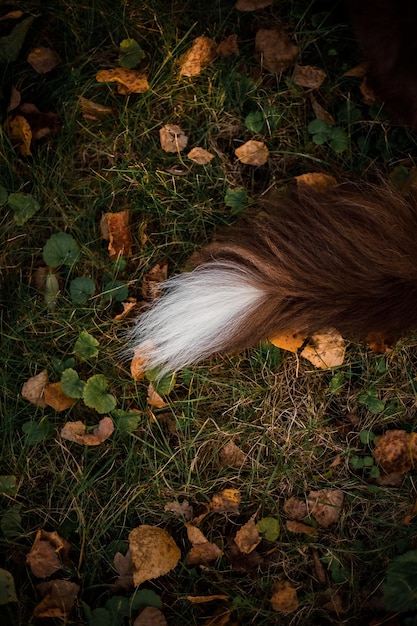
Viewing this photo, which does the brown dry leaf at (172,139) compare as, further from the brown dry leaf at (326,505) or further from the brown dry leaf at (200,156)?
the brown dry leaf at (326,505)

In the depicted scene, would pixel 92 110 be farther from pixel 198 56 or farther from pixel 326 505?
pixel 326 505

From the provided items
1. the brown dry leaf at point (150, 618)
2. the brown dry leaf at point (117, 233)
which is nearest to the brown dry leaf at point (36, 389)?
the brown dry leaf at point (117, 233)

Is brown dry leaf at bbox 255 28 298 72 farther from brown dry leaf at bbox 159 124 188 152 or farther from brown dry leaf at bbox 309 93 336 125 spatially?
brown dry leaf at bbox 159 124 188 152

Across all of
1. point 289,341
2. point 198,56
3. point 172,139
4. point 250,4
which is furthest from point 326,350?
point 250,4

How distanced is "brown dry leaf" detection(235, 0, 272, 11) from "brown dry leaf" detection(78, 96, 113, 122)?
549 mm

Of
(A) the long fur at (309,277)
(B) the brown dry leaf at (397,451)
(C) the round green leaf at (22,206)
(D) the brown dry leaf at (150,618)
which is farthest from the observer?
(C) the round green leaf at (22,206)

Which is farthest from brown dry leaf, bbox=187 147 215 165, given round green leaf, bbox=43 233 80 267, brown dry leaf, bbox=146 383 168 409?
brown dry leaf, bbox=146 383 168 409

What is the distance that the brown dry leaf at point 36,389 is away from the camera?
6.93ft

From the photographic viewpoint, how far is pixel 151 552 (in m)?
2.01

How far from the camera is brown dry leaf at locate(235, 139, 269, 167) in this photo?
7.19ft

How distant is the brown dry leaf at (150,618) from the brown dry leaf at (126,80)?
1.62 metres

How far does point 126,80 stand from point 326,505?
59.2 inches

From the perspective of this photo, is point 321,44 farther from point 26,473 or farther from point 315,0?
point 26,473

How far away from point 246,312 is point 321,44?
3.49ft
